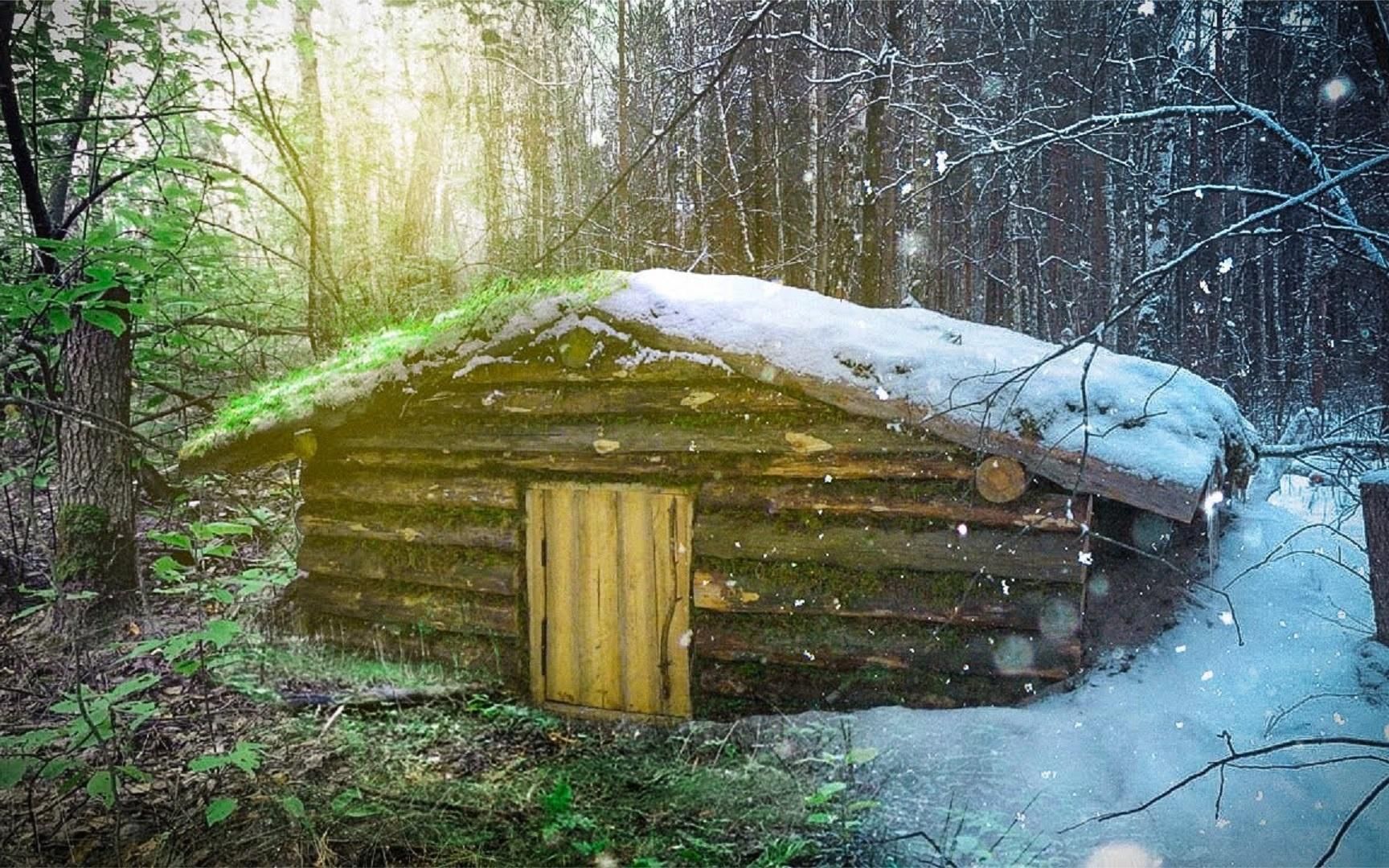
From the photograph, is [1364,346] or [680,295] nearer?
[680,295]

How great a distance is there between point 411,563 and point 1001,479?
4.33 m

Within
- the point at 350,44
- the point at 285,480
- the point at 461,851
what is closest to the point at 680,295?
the point at 461,851

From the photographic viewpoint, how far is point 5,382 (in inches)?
207

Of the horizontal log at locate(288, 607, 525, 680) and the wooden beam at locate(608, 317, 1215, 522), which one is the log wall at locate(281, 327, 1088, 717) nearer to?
the horizontal log at locate(288, 607, 525, 680)

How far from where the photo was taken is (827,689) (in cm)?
516

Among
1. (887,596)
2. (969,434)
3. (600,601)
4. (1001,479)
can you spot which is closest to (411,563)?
(600,601)

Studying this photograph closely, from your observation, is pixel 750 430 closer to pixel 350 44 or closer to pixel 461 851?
pixel 461 851

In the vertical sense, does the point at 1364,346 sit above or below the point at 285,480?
above

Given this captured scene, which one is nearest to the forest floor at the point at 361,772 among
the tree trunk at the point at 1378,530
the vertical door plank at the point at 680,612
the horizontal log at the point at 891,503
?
the vertical door plank at the point at 680,612

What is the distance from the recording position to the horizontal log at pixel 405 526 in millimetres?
6027

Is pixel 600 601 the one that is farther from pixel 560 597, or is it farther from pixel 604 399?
pixel 604 399

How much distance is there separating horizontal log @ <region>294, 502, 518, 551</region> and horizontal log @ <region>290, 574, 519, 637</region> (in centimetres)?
37

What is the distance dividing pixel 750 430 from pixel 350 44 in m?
15.7

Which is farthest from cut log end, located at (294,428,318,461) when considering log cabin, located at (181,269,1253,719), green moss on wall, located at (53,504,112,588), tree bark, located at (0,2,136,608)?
green moss on wall, located at (53,504,112,588)
